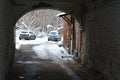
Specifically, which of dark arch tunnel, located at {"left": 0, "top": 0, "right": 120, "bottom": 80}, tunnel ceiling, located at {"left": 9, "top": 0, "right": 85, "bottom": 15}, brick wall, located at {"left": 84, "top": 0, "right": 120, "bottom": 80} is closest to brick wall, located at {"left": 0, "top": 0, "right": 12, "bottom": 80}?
dark arch tunnel, located at {"left": 0, "top": 0, "right": 120, "bottom": 80}

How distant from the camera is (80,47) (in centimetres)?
2244

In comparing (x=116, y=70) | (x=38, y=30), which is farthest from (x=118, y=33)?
(x=38, y=30)

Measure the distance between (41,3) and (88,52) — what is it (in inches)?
170

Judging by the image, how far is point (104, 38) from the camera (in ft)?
49.7

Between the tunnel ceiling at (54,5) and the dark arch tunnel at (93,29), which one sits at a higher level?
the tunnel ceiling at (54,5)

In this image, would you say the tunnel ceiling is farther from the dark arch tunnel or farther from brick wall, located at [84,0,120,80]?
brick wall, located at [84,0,120,80]

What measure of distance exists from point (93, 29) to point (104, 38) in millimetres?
2680

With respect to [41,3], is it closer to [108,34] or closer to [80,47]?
[80,47]

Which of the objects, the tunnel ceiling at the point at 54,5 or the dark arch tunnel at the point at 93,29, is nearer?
the dark arch tunnel at the point at 93,29

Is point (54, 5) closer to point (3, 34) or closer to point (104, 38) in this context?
point (104, 38)

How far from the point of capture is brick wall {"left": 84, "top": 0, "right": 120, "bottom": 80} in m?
13.1

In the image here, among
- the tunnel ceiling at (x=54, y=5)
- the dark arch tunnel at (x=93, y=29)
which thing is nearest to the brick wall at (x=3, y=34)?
the dark arch tunnel at (x=93, y=29)

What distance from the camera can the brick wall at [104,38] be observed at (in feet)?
42.8

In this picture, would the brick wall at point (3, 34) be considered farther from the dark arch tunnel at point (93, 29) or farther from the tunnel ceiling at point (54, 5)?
the tunnel ceiling at point (54, 5)
